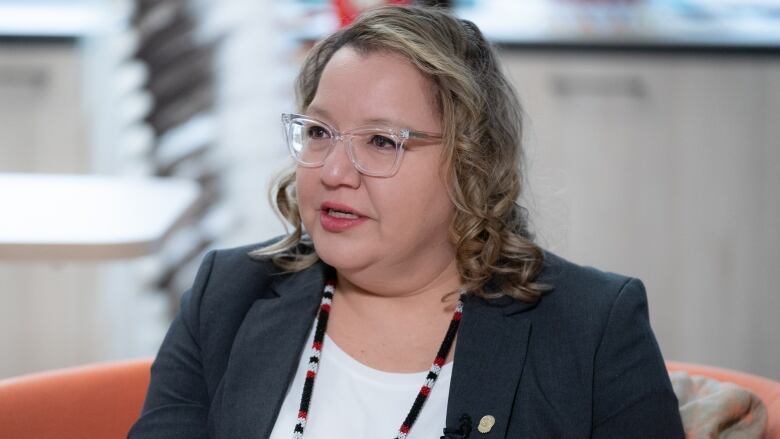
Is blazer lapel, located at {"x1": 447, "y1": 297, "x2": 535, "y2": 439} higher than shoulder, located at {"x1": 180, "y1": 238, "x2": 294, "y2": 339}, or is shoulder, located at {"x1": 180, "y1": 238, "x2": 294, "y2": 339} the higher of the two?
shoulder, located at {"x1": 180, "y1": 238, "x2": 294, "y2": 339}

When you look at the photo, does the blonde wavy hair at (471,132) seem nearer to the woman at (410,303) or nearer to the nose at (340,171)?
the woman at (410,303)

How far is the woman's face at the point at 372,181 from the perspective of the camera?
1.57 m

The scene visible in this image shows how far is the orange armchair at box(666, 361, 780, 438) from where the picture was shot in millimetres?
1641

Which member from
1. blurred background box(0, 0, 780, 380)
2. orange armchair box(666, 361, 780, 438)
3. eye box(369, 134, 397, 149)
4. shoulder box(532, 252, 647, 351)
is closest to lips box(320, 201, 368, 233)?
eye box(369, 134, 397, 149)

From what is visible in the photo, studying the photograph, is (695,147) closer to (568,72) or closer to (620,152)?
(620,152)

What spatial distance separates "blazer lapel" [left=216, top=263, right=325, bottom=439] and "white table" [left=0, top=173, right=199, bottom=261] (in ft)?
1.25

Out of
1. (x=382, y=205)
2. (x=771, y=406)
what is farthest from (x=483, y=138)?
(x=771, y=406)

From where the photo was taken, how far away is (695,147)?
366 centimetres

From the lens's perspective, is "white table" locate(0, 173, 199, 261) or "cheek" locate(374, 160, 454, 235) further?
"white table" locate(0, 173, 199, 261)

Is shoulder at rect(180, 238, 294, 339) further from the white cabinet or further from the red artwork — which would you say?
the white cabinet

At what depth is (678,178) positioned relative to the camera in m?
3.69

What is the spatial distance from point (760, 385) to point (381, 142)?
74 cm

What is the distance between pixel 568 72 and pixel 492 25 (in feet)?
0.99

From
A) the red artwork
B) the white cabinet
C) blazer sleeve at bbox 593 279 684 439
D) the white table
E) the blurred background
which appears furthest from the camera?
the white cabinet
